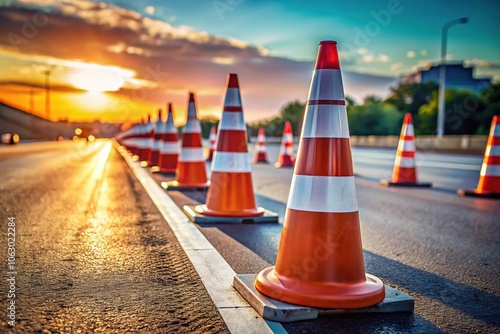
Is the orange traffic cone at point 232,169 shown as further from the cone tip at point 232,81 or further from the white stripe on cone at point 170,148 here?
the white stripe on cone at point 170,148

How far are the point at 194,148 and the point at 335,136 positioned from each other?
6.51 metres

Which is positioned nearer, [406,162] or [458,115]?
[406,162]

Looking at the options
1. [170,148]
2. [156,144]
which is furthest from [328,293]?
[156,144]

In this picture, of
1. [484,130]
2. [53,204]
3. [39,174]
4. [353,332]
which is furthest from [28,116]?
[353,332]

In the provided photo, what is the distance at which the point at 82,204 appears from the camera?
8.84 meters

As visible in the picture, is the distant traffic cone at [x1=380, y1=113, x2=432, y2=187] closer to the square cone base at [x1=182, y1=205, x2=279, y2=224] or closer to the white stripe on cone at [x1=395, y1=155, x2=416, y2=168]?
the white stripe on cone at [x1=395, y1=155, x2=416, y2=168]

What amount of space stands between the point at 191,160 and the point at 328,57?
678 cm

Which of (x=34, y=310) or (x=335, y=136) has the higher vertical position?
(x=335, y=136)

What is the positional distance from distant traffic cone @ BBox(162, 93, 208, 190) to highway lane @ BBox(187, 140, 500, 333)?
118 centimetres

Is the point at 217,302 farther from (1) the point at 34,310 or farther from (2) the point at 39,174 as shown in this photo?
(2) the point at 39,174

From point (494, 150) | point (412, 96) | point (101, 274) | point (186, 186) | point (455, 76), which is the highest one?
point (455, 76)

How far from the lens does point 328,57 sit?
4.11m

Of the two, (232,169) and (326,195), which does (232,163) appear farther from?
(326,195)

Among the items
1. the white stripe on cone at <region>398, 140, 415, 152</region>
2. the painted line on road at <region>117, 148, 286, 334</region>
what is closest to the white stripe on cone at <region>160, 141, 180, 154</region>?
the white stripe on cone at <region>398, 140, 415, 152</region>
